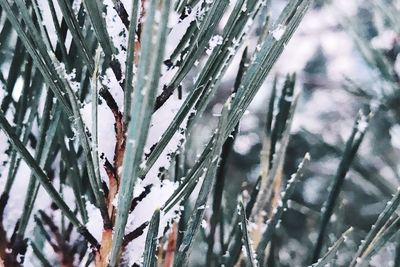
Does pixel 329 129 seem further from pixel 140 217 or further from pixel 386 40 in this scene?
pixel 140 217

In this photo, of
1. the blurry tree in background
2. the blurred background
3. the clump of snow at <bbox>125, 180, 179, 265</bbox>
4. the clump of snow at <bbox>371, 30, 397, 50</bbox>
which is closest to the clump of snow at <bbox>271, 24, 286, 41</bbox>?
the blurry tree in background

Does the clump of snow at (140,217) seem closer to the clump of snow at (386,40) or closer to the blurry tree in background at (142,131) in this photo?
the blurry tree in background at (142,131)

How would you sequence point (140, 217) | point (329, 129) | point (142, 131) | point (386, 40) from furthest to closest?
point (329, 129) → point (386, 40) → point (140, 217) → point (142, 131)

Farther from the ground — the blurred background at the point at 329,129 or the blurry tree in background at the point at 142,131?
the blurred background at the point at 329,129

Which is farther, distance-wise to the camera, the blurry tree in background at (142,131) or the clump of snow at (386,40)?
the clump of snow at (386,40)

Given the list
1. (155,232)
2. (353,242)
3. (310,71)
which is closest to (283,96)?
(155,232)

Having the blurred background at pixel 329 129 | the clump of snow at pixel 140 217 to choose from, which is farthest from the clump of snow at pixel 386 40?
the clump of snow at pixel 140 217

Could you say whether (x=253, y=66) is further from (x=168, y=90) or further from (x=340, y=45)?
(x=340, y=45)

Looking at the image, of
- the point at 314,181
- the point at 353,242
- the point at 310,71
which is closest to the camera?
the point at 353,242

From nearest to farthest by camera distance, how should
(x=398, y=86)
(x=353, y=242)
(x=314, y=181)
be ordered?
(x=398, y=86) → (x=353, y=242) → (x=314, y=181)

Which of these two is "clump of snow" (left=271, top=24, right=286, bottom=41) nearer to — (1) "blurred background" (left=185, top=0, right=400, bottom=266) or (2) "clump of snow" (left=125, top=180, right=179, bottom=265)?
(2) "clump of snow" (left=125, top=180, right=179, bottom=265)

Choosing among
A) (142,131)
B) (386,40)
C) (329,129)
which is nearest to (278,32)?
(142,131)
